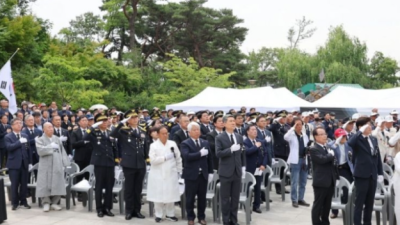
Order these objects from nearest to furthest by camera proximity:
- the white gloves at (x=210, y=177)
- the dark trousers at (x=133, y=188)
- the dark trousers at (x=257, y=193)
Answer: the white gloves at (x=210, y=177) → the dark trousers at (x=133, y=188) → the dark trousers at (x=257, y=193)

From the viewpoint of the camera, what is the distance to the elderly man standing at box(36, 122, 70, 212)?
9.26m

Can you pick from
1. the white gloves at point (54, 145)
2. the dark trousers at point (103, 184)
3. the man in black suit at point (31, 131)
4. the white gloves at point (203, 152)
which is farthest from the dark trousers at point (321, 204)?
the man in black suit at point (31, 131)

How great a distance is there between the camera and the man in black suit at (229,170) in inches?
315

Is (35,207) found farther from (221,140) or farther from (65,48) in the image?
(65,48)

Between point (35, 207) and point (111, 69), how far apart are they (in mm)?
20809

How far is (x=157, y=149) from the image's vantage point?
8.54m

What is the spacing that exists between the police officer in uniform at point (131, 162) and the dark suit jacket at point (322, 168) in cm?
317

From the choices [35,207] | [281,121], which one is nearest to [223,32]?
[281,121]

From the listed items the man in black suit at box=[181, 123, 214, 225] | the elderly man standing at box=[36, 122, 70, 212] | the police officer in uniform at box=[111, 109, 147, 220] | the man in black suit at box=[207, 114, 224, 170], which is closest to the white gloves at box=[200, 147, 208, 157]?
the man in black suit at box=[181, 123, 214, 225]

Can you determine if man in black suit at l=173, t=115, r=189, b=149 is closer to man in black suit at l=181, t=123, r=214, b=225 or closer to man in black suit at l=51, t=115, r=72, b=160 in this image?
man in black suit at l=181, t=123, r=214, b=225

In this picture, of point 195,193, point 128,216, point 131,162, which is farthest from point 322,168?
point 128,216

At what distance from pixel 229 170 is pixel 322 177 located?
1497 millimetres

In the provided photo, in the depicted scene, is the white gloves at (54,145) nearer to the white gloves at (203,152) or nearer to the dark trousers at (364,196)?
the white gloves at (203,152)

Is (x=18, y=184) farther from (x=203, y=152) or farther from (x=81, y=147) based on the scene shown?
(x=203, y=152)
